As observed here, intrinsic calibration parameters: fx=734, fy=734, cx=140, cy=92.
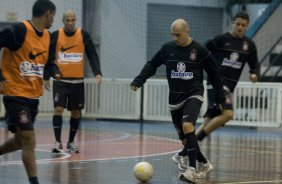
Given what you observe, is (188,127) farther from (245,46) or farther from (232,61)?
(245,46)

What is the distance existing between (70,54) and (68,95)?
0.75m

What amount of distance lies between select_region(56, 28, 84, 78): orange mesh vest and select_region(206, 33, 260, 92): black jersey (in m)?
2.61

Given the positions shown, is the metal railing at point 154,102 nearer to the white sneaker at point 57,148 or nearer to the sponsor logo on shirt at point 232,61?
the sponsor logo on shirt at point 232,61

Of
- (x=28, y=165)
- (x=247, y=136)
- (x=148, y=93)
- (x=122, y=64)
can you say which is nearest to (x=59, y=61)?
(x=28, y=165)

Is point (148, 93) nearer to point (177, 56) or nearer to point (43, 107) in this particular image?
point (43, 107)

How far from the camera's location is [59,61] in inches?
529

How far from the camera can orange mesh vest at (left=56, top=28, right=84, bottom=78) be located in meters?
13.4

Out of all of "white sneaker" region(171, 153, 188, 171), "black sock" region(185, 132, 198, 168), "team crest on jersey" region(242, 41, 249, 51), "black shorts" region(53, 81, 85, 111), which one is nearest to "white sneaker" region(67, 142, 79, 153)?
"black shorts" region(53, 81, 85, 111)

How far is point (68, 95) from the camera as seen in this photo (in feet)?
44.1

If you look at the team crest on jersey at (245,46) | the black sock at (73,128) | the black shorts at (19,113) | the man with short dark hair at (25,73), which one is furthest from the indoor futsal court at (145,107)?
the black shorts at (19,113)

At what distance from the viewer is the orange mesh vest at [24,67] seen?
8398mm

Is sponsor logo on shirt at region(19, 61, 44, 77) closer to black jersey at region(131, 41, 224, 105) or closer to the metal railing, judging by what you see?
black jersey at region(131, 41, 224, 105)

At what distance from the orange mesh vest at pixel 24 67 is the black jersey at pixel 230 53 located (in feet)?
14.2

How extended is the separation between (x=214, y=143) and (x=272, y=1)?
10.9 m
